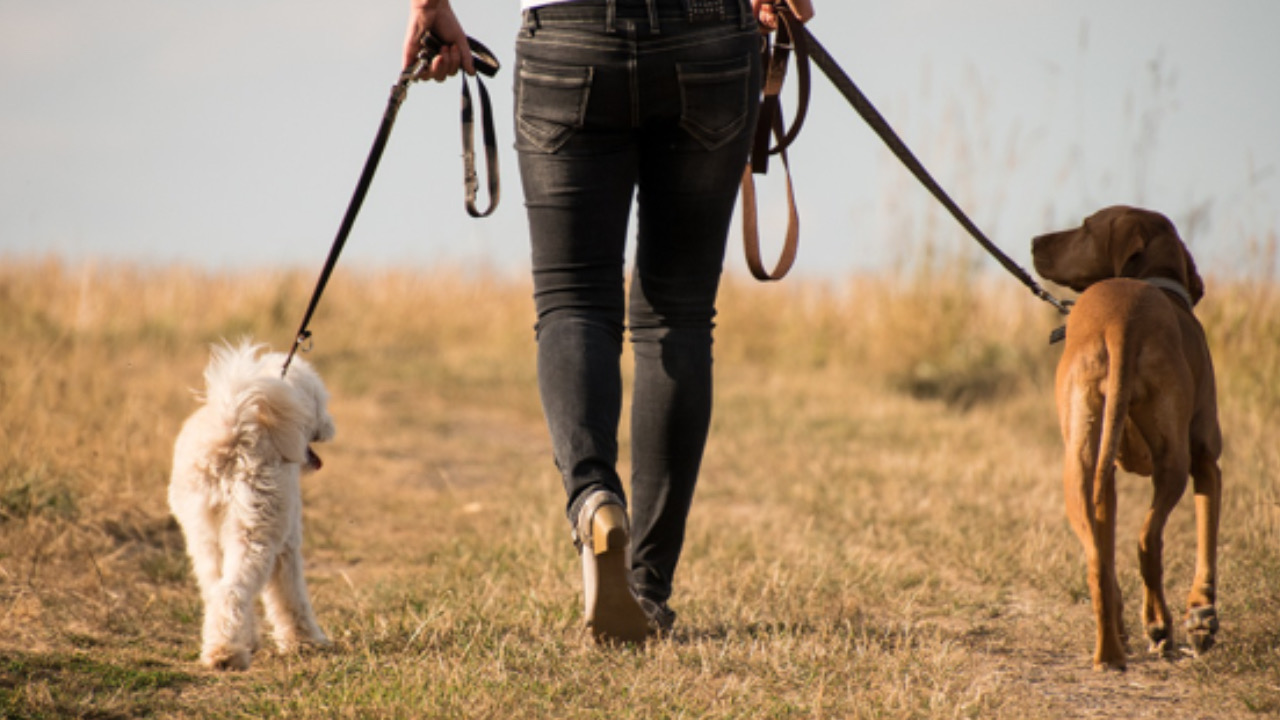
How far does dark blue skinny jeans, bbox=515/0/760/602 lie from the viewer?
2.92 m

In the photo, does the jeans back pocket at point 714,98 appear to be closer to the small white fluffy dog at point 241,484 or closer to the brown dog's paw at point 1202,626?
the small white fluffy dog at point 241,484

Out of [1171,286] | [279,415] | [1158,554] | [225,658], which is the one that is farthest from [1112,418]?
[225,658]

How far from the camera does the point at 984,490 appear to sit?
585 centimetres

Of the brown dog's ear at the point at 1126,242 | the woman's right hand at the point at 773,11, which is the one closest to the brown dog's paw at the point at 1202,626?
the brown dog's ear at the point at 1126,242

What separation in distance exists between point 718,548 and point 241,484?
2.09 meters

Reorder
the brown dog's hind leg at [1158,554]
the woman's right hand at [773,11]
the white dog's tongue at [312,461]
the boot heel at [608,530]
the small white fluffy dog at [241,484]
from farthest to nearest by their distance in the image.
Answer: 1. the white dog's tongue at [312,461]
2. the woman's right hand at [773,11]
3. the small white fluffy dog at [241,484]
4. the brown dog's hind leg at [1158,554]
5. the boot heel at [608,530]

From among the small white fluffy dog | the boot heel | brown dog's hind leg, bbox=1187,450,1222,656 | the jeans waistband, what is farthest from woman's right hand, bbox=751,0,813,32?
the small white fluffy dog

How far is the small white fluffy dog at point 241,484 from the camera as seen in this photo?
3.33 m

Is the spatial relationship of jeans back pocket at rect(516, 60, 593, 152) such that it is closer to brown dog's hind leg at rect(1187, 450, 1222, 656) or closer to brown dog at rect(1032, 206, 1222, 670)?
brown dog at rect(1032, 206, 1222, 670)

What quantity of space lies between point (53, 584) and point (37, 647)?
750mm

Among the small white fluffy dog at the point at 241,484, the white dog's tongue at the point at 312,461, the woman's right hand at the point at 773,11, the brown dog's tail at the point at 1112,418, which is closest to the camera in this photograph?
the brown dog's tail at the point at 1112,418

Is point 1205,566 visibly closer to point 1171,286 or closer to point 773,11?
point 1171,286

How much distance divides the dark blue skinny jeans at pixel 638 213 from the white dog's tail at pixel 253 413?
30.4 inches

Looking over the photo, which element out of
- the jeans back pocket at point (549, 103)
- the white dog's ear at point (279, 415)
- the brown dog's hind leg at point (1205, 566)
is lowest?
the brown dog's hind leg at point (1205, 566)
